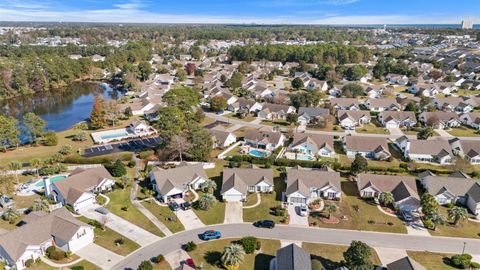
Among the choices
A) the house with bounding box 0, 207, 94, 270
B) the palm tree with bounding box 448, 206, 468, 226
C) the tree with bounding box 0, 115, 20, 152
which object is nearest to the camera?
the house with bounding box 0, 207, 94, 270

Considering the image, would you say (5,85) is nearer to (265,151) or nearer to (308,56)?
(265,151)

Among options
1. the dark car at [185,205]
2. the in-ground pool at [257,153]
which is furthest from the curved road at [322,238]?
the in-ground pool at [257,153]

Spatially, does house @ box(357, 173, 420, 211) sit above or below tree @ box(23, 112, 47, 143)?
below

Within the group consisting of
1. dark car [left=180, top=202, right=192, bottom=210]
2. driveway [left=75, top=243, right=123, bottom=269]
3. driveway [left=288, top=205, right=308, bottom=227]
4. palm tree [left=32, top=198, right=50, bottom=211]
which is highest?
palm tree [left=32, top=198, right=50, bottom=211]

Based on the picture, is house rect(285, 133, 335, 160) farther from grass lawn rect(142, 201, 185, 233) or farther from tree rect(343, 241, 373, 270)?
tree rect(343, 241, 373, 270)

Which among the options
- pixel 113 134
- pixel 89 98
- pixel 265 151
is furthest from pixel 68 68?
pixel 265 151

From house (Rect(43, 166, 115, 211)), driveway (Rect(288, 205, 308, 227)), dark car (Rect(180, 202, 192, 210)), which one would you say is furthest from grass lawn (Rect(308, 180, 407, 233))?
house (Rect(43, 166, 115, 211))
